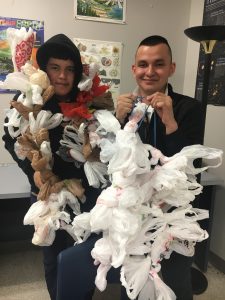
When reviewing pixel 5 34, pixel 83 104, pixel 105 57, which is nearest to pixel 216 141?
pixel 105 57

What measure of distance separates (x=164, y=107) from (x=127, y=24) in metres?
1.49

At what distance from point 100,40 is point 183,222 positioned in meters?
1.68

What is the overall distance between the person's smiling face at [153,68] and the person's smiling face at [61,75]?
320 mm

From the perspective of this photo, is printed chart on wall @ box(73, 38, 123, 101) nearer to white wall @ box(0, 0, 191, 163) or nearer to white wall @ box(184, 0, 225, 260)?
white wall @ box(0, 0, 191, 163)

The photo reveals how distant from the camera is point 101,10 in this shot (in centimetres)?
219

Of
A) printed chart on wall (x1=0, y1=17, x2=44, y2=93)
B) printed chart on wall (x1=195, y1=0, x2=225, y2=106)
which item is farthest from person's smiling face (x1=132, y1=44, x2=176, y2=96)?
printed chart on wall (x1=0, y1=17, x2=44, y2=93)

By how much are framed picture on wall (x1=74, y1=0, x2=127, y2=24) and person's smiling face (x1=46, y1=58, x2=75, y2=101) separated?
995 millimetres

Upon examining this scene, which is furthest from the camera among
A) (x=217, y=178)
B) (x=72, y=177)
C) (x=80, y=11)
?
(x=80, y=11)

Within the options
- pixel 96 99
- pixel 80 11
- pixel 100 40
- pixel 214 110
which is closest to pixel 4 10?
pixel 80 11

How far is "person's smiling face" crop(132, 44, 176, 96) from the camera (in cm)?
120

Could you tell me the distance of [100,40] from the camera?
7.34 feet

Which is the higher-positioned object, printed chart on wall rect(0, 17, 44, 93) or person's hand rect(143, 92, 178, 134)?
printed chart on wall rect(0, 17, 44, 93)

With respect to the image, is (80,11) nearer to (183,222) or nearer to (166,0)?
(166,0)

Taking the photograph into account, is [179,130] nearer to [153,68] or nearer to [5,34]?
[153,68]
